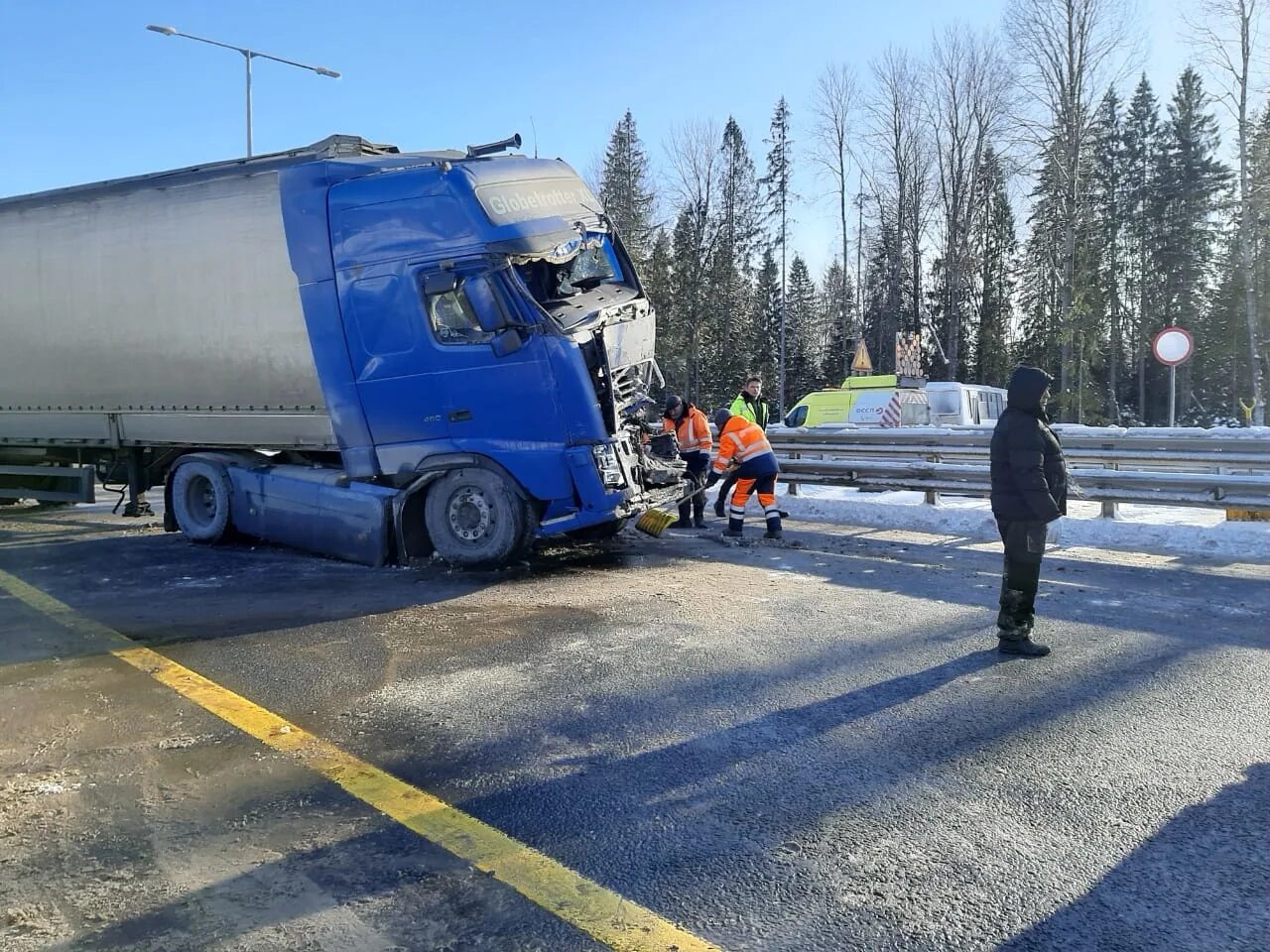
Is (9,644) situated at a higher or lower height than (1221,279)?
lower

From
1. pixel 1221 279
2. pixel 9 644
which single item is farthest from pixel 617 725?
pixel 1221 279

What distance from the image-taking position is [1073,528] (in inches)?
376

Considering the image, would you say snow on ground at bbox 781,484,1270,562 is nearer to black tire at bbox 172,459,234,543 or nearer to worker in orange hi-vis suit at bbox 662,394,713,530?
worker in orange hi-vis suit at bbox 662,394,713,530

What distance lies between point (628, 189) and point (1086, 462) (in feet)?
116

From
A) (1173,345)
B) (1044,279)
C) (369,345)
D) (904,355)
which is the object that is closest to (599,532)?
(369,345)

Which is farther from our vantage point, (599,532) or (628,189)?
(628,189)

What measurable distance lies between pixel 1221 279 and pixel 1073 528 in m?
44.3

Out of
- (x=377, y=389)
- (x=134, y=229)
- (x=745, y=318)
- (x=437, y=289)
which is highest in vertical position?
(x=745, y=318)

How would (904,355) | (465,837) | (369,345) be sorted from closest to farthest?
1. (465,837)
2. (369,345)
3. (904,355)

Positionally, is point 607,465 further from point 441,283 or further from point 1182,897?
point 1182,897

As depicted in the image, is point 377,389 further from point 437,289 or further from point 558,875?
point 558,875

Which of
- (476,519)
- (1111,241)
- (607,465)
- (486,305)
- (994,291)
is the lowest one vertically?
(476,519)

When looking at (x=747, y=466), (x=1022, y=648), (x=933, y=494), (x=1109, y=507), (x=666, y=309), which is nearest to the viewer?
(x=1022, y=648)

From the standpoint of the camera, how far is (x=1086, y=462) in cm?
1024
